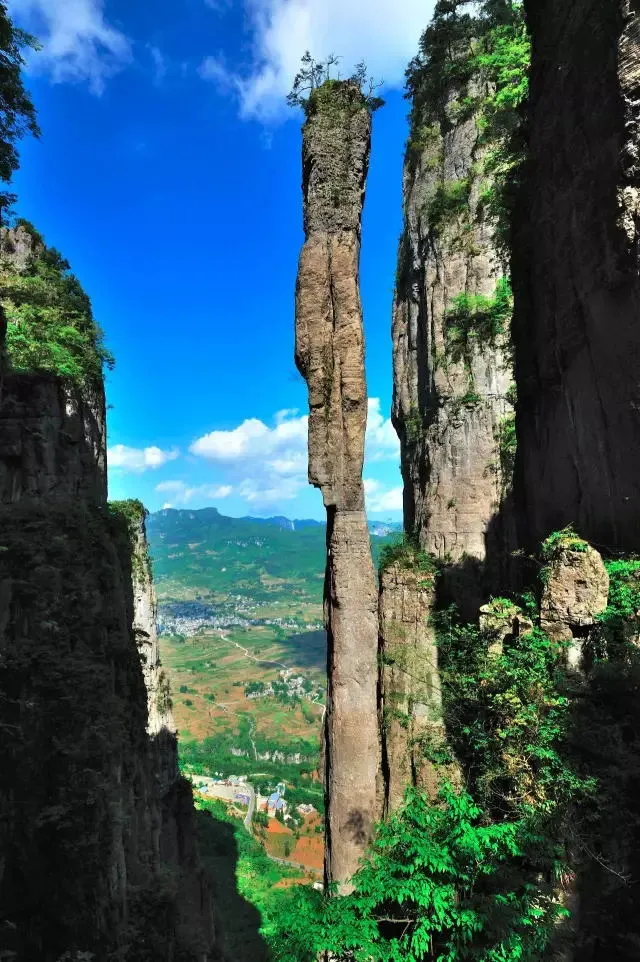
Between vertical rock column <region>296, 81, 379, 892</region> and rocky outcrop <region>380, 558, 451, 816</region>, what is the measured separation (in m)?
0.41

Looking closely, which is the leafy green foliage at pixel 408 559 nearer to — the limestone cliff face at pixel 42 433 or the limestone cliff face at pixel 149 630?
the limestone cliff face at pixel 42 433

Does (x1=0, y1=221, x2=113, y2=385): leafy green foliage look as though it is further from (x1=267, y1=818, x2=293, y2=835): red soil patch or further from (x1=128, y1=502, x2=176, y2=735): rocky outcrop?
(x1=267, y1=818, x2=293, y2=835): red soil patch

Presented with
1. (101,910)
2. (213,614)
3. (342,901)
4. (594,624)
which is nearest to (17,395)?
(101,910)

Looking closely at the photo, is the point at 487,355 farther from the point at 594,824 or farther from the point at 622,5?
the point at 594,824

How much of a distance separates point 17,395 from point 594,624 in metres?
18.6

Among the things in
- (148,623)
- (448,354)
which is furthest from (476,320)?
(148,623)

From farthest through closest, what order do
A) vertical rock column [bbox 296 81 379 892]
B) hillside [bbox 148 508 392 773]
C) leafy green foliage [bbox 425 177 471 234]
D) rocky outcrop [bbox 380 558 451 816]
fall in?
hillside [bbox 148 508 392 773] < leafy green foliage [bbox 425 177 471 234] < vertical rock column [bbox 296 81 379 892] < rocky outcrop [bbox 380 558 451 816]

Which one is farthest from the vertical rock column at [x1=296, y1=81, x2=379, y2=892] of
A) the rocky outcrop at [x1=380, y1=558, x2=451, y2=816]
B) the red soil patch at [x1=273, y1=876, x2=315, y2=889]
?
the red soil patch at [x1=273, y1=876, x2=315, y2=889]

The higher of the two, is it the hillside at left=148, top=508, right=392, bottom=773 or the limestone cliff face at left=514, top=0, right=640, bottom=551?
the limestone cliff face at left=514, top=0, right=640, bottom=551

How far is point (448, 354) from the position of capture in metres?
17.0

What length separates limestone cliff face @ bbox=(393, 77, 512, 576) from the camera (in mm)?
15938

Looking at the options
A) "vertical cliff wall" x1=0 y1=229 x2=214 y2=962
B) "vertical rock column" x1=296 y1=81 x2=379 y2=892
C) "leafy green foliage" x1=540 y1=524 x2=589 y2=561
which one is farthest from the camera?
"vertical rock column" x1=296 y1=81 x2=379 y2=892

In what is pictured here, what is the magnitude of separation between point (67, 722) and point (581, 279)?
14635mm

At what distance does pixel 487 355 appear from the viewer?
1658 centimetres
